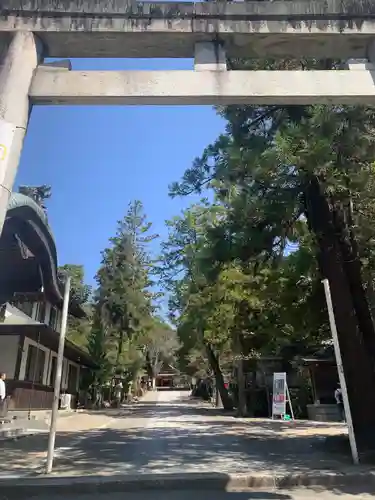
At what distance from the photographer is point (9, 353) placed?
17453mm

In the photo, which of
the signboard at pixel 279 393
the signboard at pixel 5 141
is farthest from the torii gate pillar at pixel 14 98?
the signboard at pixel 279 393

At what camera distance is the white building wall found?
17312mm

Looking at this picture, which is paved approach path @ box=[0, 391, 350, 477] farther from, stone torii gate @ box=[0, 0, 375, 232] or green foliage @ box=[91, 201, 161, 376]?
green foliage @ box=[91, 201, 161, 376]

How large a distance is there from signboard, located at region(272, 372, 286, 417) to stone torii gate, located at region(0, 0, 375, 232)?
52.0 ft

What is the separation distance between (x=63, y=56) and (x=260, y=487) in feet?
22.7

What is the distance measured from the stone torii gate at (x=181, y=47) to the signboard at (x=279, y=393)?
624 inches

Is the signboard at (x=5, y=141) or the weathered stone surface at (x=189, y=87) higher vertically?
the weathered stone surface at (x=189, y=87)

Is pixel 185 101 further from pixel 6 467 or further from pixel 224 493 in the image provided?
pixel 6 467

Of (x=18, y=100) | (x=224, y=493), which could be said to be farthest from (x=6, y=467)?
(x=18, y=100)

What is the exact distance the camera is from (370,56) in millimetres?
5969

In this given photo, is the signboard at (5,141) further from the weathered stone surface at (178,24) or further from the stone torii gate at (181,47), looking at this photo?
the weathered stone surface at (178,24)

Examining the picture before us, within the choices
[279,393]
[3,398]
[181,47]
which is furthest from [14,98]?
[279,393]

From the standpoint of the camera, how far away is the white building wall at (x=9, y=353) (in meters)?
17.3

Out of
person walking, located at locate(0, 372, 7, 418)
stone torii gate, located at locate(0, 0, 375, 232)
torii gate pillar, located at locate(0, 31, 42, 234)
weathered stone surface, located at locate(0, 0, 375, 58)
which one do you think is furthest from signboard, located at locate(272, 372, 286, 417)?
torii gate pillar, located at locate(0, 31, 42, 234)
